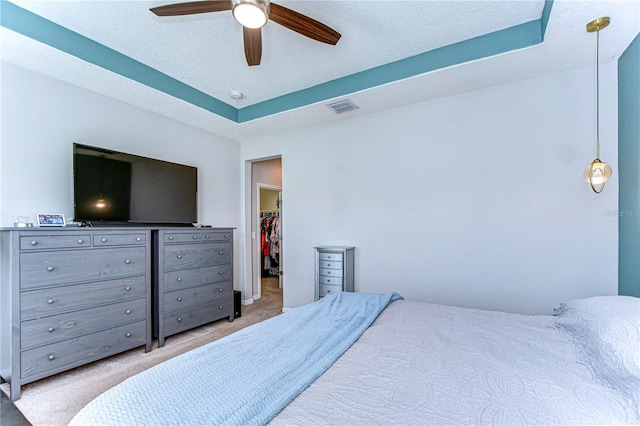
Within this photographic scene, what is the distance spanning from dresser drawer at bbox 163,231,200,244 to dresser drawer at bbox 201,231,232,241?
92 mm

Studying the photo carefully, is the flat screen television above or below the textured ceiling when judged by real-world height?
below

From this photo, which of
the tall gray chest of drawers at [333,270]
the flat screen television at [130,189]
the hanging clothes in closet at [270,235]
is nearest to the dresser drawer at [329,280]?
the tall gray chest of drawers at [333,270]

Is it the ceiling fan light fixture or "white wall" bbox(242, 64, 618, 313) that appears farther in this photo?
"white wall" bbox(242, 64, 618, 313)

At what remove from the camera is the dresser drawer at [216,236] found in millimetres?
3341

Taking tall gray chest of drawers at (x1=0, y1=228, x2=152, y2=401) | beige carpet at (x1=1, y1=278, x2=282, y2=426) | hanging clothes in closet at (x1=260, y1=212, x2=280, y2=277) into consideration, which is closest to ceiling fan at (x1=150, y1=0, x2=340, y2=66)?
tall gray chest of drawers at (x1=0, y1=228, x2=152, y2=401)

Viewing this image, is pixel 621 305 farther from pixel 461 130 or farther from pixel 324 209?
pixel 324 209

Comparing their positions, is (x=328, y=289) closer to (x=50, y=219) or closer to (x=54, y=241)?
(x=54, y=241)

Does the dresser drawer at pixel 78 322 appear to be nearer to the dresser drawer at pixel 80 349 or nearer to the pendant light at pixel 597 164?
the dresser drawer at pixel 80 349

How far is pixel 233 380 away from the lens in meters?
1.02

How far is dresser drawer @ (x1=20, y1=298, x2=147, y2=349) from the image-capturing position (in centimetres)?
210

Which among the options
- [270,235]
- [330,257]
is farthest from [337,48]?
[270,235]

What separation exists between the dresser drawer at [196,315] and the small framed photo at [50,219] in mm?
1246

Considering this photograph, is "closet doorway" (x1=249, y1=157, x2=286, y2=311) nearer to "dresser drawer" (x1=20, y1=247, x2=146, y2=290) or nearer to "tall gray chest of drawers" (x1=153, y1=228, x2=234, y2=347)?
"tall gray chest of drawers" (x1=153, y1=228, x2=234, y2=347)

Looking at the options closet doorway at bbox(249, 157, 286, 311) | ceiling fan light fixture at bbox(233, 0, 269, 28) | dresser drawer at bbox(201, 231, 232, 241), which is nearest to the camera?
ceiling fan light fixture at bbox(233, 0, 269, 28)
